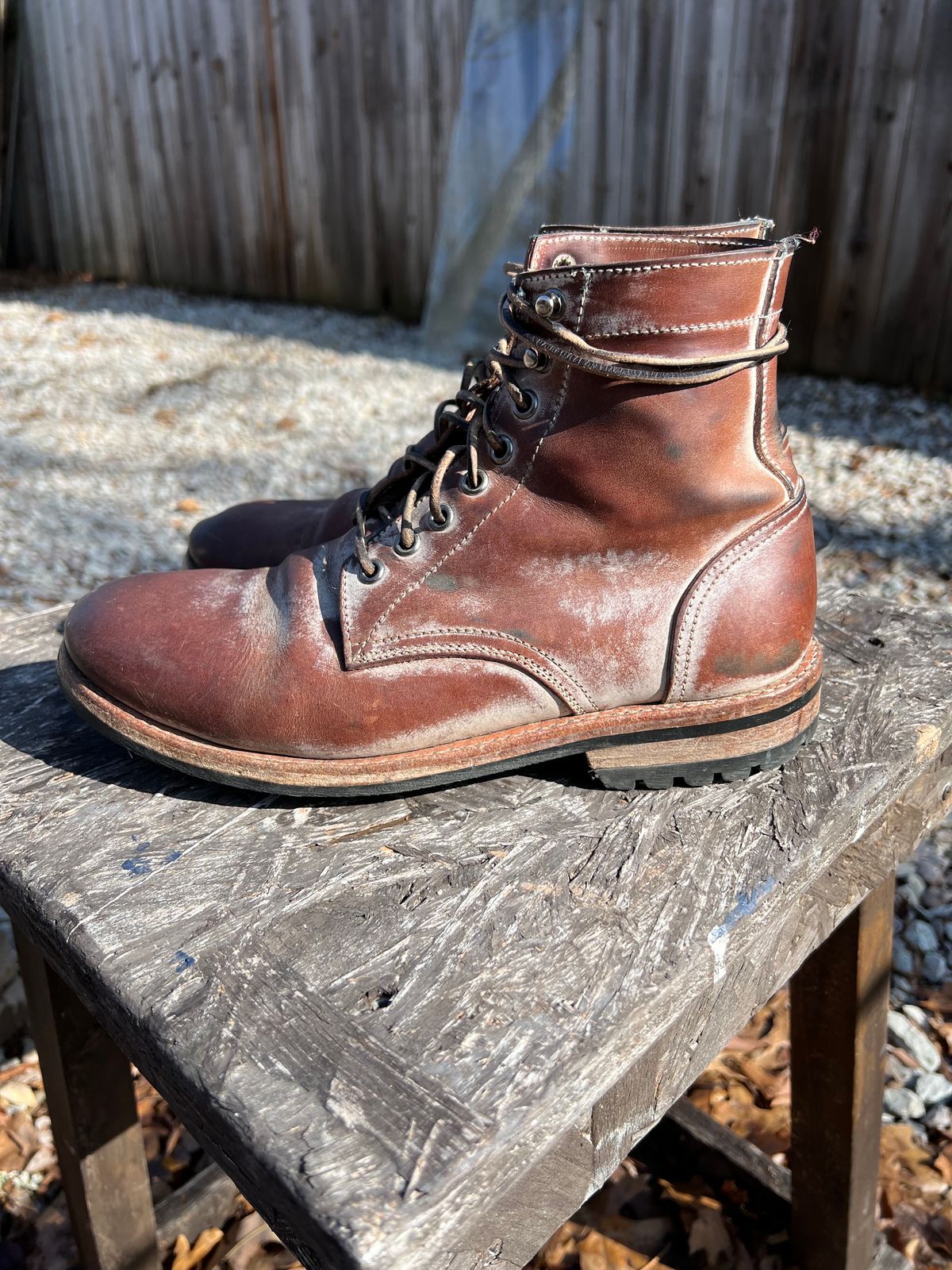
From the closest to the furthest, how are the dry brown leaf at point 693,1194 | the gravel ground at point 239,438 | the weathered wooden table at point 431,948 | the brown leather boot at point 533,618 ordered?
1. the weathered wooden table at point 431,948
2. the brown leather boot at point 533,618
3. the dry brown leaf at point 693,1194
4. the gravel ground at point 239,438

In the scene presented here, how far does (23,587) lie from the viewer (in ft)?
8.58

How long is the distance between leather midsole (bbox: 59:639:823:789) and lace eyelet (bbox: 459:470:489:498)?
0.24m

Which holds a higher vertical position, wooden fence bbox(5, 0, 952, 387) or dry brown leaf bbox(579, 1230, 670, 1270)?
wooden fence bbox(5, 0, 952, 387)

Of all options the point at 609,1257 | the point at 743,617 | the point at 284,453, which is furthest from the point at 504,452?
the point at 284,453

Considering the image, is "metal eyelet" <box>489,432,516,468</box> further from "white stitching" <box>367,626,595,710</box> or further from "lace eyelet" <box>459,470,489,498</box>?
"white stitching" <box>367,626,595,710</box>

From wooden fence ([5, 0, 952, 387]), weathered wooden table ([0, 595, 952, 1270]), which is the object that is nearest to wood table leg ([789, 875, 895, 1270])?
weathered wooden table ([0, 595, 952, 1270])

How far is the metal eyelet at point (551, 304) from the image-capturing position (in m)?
0.88

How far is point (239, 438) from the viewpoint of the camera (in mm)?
3799

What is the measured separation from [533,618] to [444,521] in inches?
5.1

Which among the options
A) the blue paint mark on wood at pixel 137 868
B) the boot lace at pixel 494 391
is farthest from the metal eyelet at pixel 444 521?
the blue paint mark on wood at pixel 137 868

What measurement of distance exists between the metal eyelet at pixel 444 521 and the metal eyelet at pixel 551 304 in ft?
0.67

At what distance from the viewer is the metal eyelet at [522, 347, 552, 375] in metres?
0.93

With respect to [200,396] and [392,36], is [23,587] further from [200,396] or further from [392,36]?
[392,36]

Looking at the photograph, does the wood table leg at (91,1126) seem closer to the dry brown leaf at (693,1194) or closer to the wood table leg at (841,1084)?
the dry brown leaf at (693,1194)
